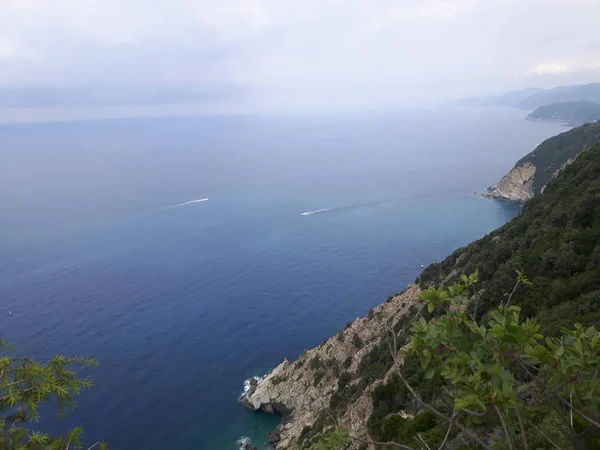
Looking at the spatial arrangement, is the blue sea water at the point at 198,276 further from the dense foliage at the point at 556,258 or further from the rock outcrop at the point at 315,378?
the dense foliage at the point at 556,258

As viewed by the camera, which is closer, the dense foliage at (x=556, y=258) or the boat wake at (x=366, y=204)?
the dense foliage at (x=556, y=258)

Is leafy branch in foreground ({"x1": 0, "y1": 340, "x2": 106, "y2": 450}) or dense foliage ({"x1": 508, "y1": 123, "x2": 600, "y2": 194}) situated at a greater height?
leafy branch in foreground ({"x1": 0, "y1": 340, "x2": 106, "y2": 450})

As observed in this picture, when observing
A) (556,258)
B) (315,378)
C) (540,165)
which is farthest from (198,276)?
(540,165)

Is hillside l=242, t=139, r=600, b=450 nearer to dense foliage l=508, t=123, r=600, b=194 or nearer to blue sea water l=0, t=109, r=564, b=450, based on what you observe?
blue sea water l=0, t=109, r=564, b=450

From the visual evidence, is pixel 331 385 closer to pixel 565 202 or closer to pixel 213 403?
pixel 213 403

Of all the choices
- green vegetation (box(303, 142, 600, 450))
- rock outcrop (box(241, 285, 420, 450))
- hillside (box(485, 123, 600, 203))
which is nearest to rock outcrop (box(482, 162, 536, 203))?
hillside (box(485, 123, 600, 203))

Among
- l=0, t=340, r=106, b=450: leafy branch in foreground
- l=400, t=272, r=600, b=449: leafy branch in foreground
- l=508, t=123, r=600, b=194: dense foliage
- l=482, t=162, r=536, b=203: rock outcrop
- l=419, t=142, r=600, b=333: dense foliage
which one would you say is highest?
l=400, t=272, r=600, b=449: leafy branch in foreground

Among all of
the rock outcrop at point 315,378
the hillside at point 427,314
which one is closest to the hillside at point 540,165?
the hillside at point 427,314
